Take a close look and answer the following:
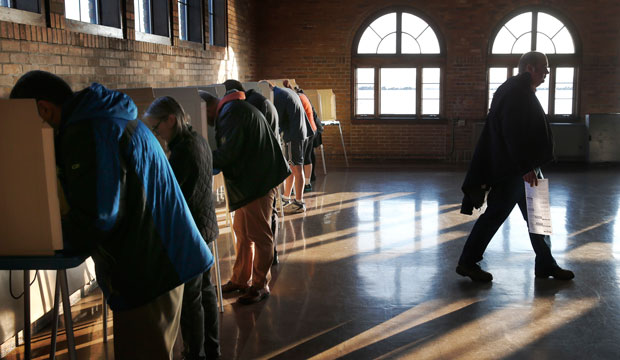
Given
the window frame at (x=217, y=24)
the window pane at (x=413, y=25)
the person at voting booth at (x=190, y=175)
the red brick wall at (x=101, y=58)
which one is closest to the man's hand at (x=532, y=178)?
the person at voting booth at (x=190, y=175)

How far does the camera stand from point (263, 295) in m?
4.57

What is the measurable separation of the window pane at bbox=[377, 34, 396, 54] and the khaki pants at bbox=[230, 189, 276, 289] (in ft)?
27.1

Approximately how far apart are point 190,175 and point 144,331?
104cm

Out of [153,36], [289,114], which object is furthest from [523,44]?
[153,36]

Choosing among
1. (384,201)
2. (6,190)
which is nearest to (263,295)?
(6,190)

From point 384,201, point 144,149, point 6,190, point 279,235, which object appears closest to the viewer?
point 144,149

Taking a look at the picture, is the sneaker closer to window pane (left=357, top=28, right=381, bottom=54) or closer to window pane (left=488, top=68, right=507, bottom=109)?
window pane (left=357, top=28, right=381, bottom=54)

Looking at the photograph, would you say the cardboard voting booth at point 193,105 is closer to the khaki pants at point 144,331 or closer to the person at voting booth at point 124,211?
the person at voting booth at point 124,211

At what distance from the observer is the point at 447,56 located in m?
12.0

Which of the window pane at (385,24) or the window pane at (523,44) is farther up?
the window pane at (385,24)

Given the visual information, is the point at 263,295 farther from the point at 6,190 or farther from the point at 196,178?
the point at 6,190

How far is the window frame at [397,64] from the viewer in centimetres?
1199

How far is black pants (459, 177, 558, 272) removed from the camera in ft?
15.5

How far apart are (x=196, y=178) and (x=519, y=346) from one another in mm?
2162
